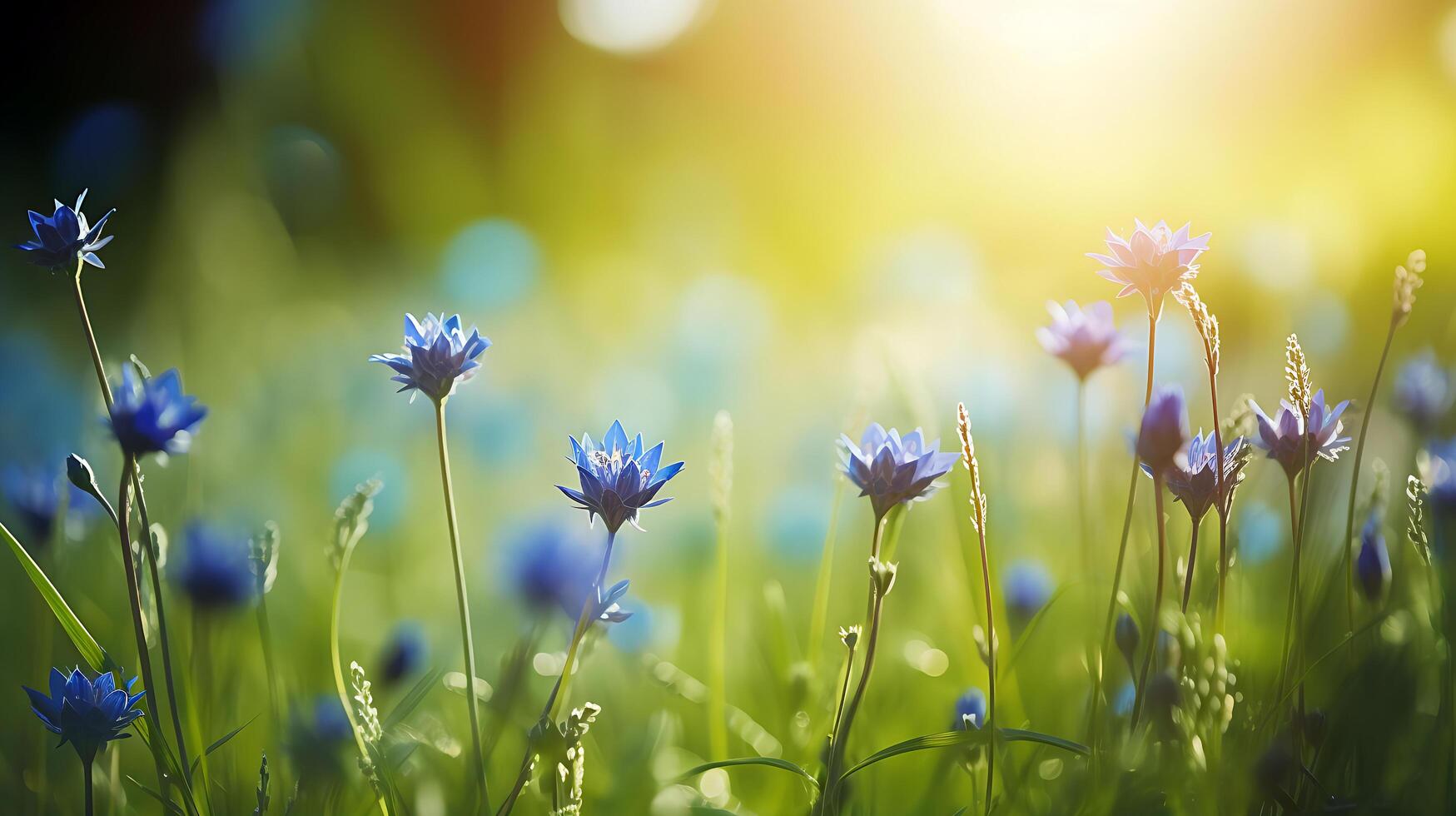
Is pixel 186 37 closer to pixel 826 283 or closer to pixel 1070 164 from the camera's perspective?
pixel 826 283

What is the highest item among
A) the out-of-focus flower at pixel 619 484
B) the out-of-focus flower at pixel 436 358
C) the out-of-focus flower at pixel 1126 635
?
the out-of-focus flower at pixel 436 358

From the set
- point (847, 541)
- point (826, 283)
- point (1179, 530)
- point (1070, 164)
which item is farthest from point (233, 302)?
point (1070, 164)

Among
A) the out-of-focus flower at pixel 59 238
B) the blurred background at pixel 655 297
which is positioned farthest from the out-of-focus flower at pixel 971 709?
the out-of-focus flower at pixel 59 238

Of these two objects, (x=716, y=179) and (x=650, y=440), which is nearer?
(x=650, y=440)

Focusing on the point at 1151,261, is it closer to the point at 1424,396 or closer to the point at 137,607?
the point at 1424,396

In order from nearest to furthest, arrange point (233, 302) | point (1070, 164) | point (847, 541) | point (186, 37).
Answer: point (847, 541) → point (233, 302) → point (1070, 164) → point (186, 37)

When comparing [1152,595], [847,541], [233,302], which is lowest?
[1152,595]

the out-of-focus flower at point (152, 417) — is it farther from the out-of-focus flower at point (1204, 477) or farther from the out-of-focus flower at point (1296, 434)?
the out-of-focus flower at point (1296, 434)
